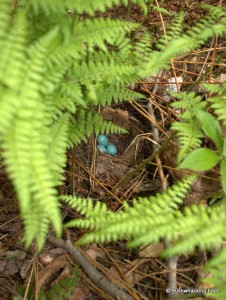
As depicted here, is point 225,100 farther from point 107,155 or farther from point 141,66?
point 107,155

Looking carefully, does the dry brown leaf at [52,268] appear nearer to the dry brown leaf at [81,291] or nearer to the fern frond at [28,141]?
the dry brown leaf at [81,291]

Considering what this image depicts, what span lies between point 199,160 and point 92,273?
1141 millimetres

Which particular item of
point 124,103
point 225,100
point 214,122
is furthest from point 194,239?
point 124,103

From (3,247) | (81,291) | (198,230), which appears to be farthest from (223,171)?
(3,247)

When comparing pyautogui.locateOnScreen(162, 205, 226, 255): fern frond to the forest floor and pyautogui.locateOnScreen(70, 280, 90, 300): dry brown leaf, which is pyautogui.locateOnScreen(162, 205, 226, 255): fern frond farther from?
pyautogui.locateOnScreen(70, 280, 90, 300): dry brown leaf

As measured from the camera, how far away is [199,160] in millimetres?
2197

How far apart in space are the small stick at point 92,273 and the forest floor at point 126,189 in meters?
0.06

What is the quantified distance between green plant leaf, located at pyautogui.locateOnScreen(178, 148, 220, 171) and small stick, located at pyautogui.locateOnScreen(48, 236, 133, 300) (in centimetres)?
99

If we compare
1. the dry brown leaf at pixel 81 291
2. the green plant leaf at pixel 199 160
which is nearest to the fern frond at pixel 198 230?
the green plant leaf at pixel 199 160

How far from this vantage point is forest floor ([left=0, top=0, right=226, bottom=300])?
90.7 inches

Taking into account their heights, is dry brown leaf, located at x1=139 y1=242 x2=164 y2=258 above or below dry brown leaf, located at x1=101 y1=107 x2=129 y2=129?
below

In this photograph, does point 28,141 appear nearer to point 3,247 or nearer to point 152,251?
point 3,247

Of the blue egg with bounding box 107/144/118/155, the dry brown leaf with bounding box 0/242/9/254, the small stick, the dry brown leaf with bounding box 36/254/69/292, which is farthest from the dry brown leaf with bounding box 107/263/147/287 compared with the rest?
the blue egg with bounding box 107/144/118/155

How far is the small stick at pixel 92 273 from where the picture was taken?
83.9 inches
